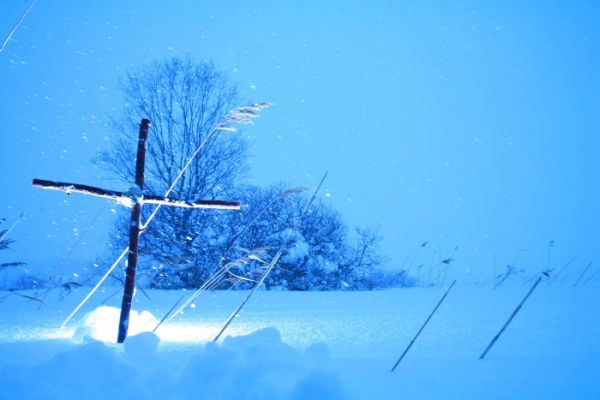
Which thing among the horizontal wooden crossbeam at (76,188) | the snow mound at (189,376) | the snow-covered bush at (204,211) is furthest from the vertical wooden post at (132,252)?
the snow-covered bush at (204,211)

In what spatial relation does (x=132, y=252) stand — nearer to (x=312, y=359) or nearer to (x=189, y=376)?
(x=189, y=376)

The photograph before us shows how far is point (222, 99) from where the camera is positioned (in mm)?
9344

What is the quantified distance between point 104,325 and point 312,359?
4.92ft

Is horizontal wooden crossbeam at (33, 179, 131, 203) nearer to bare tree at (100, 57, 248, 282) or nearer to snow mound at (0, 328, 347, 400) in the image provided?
snow mound at (0, 328, 347, 400)

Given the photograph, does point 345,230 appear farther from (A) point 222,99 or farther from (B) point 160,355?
(B) point 160,355

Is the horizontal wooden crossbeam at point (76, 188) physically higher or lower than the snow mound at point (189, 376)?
higher

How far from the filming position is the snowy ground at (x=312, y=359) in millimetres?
1155

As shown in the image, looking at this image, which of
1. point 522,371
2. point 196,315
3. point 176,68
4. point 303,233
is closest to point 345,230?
point 303,233

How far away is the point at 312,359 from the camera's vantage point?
1349 millimetres

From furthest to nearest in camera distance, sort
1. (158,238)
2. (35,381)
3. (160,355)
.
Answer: (158,238), (160,355), (35,381)

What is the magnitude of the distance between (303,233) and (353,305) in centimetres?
643

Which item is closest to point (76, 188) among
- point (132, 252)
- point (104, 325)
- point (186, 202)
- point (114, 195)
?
point (114, 195)

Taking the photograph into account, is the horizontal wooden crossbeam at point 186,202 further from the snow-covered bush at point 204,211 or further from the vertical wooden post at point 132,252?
the snow-covered bush at point 204,211

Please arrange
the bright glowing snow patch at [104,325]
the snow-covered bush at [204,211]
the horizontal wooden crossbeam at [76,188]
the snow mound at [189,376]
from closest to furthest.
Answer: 1. the snow mound at [189,376]
2. the horizontal wooden crossbeam at [76,188]
3. the bright glowing snow patch at [104,325]
4. the snow-covered bush at [204,211]
